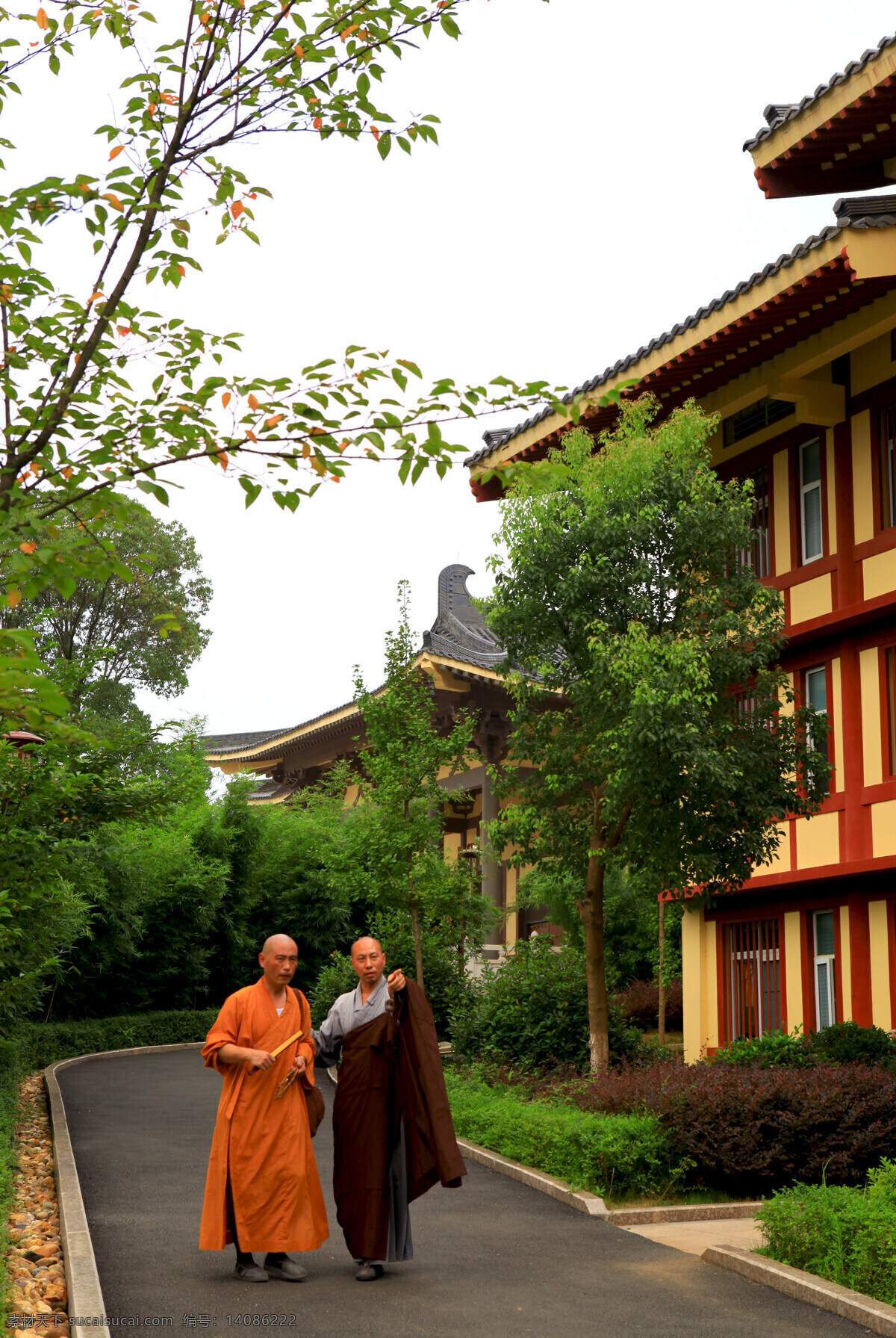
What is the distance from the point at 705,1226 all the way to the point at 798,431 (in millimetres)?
9557

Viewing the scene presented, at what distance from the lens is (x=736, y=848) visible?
1169 centimetres

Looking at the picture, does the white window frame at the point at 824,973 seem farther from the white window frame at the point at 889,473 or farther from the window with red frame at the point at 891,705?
the white window frame at the point at 889,473

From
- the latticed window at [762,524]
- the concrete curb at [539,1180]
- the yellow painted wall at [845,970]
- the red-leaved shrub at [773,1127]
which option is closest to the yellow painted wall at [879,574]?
the latticed window at [762,524]

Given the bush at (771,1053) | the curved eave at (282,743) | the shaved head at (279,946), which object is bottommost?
the bush at (771,1053)

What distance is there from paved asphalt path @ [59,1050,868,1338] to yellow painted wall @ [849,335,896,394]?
9.23 metres

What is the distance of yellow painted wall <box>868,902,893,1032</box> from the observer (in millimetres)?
13359

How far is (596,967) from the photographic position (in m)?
12.4

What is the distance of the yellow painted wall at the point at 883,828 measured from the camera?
13125 millimetres

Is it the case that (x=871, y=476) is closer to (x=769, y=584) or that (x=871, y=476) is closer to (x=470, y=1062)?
(x=769, y=584)

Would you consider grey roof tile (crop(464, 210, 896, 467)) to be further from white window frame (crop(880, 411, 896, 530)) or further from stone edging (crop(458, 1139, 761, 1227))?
stone edging (crop(458, 1139, 761, 1227))

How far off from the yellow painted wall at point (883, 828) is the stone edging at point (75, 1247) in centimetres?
838

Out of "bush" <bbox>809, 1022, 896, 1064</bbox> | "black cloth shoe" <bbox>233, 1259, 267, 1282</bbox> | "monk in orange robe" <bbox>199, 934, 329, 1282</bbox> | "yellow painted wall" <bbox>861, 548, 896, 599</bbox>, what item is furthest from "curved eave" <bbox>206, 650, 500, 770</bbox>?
"black cloth shoe" <bbox>233, 1259, 267, 1282</bbox>

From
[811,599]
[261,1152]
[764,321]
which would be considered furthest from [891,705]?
[261,1152]

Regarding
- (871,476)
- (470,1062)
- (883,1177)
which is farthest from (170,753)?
(883,1177)
